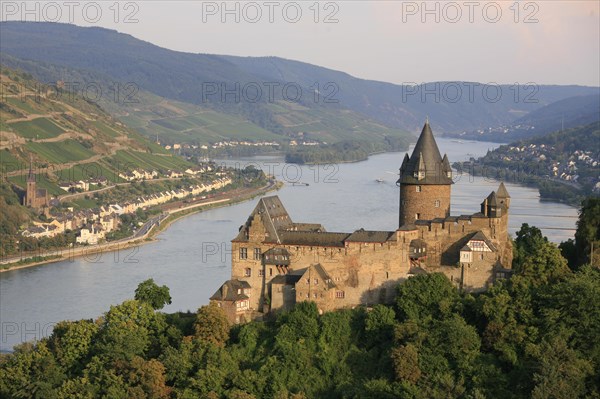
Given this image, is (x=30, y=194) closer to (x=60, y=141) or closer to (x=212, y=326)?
(x=60, y=141)

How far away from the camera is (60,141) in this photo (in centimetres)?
6706

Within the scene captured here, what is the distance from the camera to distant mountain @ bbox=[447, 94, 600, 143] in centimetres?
13038

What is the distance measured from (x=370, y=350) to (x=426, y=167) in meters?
4.94

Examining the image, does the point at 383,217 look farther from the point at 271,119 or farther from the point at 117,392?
the point at 271,119

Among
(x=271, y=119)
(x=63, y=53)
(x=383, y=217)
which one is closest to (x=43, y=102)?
(x=383, y=217)

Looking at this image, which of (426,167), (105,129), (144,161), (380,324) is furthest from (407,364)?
(105,129)

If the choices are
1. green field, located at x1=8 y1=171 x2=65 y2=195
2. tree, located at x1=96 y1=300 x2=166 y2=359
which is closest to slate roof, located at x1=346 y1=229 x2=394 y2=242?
tree, located at x1=96 y1=300 x2=166 y2=359

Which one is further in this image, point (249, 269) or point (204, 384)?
point (249, 269)

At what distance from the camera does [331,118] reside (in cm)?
14762

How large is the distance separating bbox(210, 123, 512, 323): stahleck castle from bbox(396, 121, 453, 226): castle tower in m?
0.03

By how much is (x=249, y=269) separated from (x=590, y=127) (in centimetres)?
7421

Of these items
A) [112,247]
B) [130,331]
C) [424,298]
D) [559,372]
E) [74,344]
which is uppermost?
[424,298]

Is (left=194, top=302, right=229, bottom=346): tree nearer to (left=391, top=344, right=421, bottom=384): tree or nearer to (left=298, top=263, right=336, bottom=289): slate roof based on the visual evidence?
(left=298, top=263, right=336, bottom=289): slate roof

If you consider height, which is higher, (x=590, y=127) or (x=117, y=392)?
(x=590, y=127)
